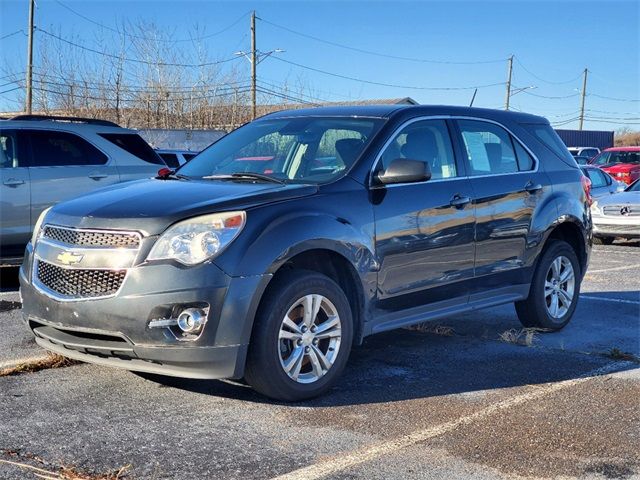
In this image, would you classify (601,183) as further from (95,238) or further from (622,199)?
(95,238)

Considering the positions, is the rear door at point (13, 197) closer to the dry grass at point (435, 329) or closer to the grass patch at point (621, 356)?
the dry grass at point (435, 329)

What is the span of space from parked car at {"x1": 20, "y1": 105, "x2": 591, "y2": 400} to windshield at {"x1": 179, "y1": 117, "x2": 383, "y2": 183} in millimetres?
14

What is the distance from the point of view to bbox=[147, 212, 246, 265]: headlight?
4465mm

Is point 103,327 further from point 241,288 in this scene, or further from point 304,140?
point 304,140

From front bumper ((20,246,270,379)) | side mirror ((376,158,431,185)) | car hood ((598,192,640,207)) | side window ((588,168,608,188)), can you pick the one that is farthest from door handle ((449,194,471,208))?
side window ((588,168,608,188))

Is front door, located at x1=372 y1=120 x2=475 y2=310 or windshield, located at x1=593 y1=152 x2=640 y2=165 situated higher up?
windshield, located at x1=593 y1=152 x2=640 y2=165

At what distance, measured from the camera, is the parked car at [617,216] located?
15.0 m

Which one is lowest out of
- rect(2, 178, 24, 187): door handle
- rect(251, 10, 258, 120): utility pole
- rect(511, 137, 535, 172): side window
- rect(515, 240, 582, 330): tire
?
rect(515, 240, 582, 330): tire

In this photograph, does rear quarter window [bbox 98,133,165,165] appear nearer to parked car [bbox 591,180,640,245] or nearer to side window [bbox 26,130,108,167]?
side window [bbox 26,130,108,167]

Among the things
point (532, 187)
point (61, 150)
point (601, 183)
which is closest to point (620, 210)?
point (601, 183)

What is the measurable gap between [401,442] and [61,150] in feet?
21.1

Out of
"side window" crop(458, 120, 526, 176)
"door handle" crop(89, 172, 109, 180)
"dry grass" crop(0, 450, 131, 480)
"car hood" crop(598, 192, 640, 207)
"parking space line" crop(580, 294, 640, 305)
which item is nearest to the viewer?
"dry grass" crop(0, 450, 131, 480)

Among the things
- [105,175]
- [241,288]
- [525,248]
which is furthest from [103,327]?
[105,175]

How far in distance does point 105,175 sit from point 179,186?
453cm
